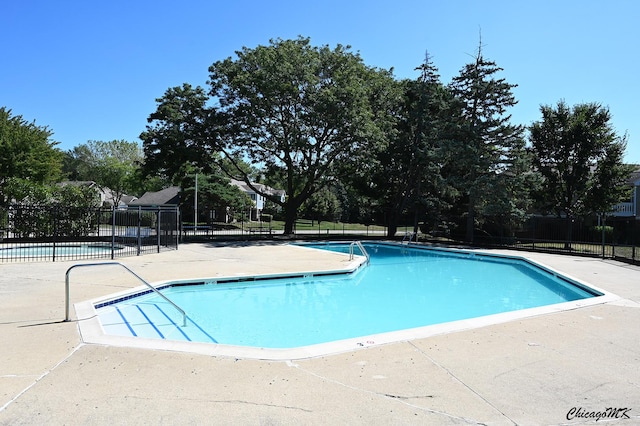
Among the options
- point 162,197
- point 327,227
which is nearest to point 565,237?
point 327,227

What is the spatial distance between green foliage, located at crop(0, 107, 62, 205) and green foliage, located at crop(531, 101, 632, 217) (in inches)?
1304

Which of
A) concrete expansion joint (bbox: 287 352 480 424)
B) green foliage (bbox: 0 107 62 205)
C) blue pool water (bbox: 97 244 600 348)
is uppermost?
green foliage (bbox: 0 107 62 205)

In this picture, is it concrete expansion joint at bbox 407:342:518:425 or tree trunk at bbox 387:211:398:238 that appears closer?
concrete expansion joint at bbox 407:342:518:425

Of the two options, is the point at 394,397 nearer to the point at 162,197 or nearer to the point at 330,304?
the point at 330,304

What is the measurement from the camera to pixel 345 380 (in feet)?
14.3

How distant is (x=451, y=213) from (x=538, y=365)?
2616cm

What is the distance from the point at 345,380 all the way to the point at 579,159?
23694 mm

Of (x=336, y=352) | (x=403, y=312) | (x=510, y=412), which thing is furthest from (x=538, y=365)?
(x=403, y=312)

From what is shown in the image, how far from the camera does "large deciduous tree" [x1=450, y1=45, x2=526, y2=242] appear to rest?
80.9 ft

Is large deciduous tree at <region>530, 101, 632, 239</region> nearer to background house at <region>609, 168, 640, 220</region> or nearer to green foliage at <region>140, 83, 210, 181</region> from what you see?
background house at <region>609, 168, 640, 220</region>

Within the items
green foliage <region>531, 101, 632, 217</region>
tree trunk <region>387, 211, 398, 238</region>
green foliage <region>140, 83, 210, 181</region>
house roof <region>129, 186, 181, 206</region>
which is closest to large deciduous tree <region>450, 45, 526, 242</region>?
green foliage <region>531, 101, 632, 217</region>

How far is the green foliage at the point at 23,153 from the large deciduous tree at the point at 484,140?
95.2ft

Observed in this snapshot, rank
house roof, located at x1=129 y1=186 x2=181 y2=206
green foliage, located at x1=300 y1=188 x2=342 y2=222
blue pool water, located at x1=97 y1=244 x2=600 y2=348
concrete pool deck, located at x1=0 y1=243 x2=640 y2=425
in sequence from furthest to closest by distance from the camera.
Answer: house roof, located at x1=129 y1=186 x2=181 y2=206 < green foliage, located at x1=300 y1=188 x2=342 y2=222 < blue pool water, located at x1=97 y1=244 x2=600 y2=348 < concrete pool deck, located at x1=0 y1=243 x2=640 y2=425

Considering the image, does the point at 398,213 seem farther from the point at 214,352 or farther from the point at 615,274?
the point at 214,352
